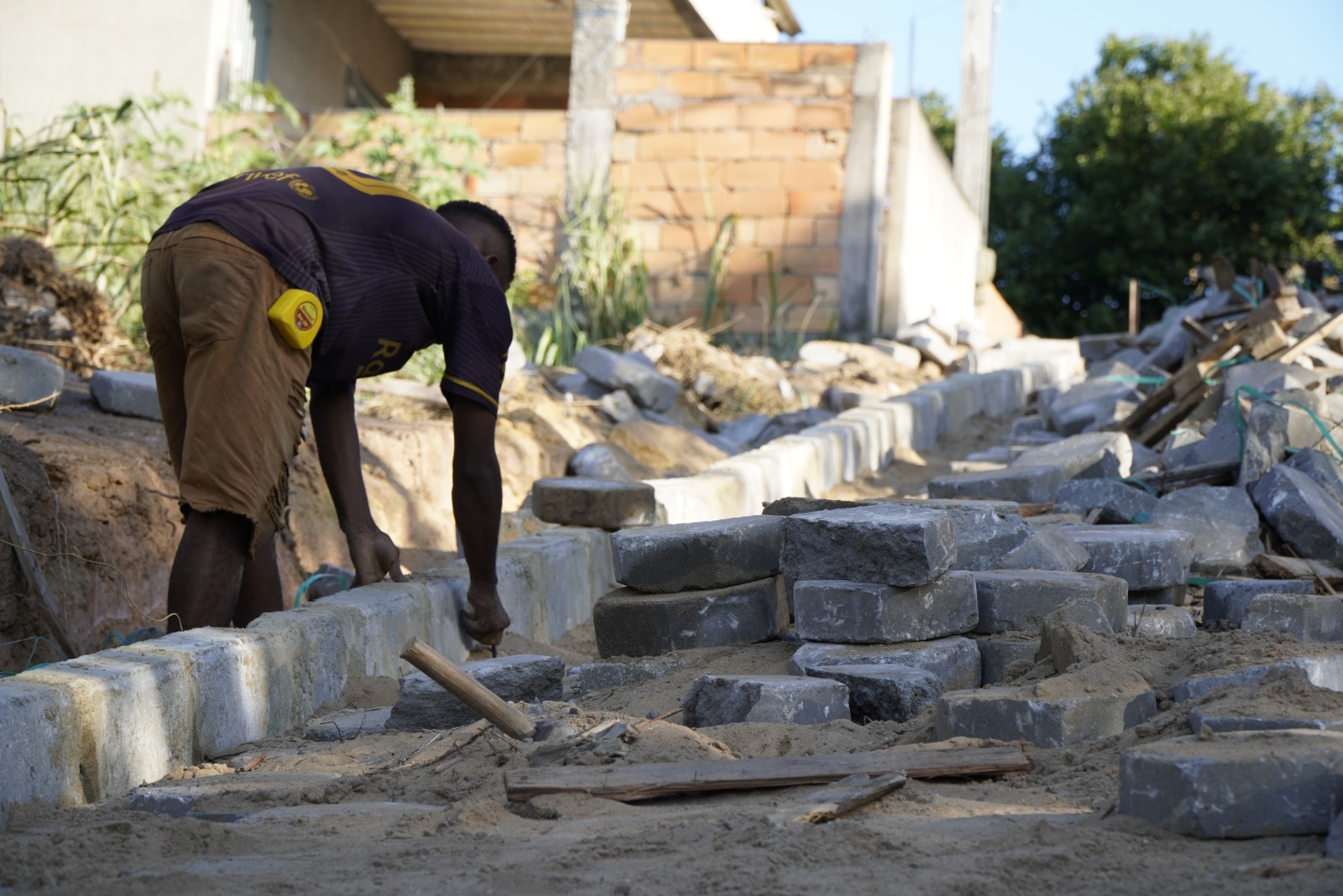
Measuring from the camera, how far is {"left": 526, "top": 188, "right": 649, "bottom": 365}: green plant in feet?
32.8

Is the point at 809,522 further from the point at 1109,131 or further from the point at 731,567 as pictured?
the point at 1109,131

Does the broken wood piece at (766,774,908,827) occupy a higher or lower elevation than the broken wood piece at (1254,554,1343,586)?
lower

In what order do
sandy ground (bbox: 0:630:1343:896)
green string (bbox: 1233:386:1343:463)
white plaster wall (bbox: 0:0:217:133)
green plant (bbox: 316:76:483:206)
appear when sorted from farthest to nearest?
white plaster wall (bbox: 0:0:217:133)
green plant (bbox: 316:76:483:206)
green string (bbox: 1233:386:1343:463)
sandy ground (bbox: 0:630:1343:896)

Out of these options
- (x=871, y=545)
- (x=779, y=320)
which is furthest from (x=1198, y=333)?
(x=871, y=545)

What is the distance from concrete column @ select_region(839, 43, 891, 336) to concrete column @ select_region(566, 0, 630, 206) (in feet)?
6.53

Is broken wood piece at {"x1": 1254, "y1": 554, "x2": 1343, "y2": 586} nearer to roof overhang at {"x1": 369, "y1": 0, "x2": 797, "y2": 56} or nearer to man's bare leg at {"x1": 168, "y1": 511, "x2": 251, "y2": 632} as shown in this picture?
man's bare leg at {"x1": 168, "y1": 511, "x2": 251, "y2": 632}

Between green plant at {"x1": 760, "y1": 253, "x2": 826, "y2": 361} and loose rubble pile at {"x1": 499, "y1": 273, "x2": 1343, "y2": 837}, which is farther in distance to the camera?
green plant at {"x1": 760, "y1": 253, "x2": 826, "y2": 361}

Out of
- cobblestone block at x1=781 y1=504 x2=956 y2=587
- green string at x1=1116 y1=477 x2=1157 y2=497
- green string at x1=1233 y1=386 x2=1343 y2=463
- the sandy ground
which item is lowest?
the sandy ground

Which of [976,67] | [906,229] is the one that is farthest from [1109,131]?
[906,229]

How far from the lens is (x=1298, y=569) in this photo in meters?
4.30

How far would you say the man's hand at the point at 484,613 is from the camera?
3773 mm

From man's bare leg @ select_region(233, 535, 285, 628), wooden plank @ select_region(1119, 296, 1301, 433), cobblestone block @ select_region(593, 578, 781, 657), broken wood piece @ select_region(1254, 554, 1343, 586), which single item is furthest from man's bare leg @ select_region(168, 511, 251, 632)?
wooden plank @ select_region(1119, 296, 1301, 433)

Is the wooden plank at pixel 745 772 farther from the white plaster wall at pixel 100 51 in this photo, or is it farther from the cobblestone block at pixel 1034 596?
the white plaster wall at pixel 100 51

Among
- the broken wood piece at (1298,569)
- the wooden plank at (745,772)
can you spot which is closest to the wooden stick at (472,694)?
the wooden plank at (745,772)
